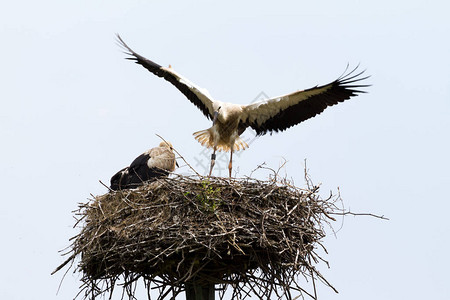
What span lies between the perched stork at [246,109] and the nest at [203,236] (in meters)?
2.11

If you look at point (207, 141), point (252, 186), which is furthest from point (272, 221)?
point (207, 141)

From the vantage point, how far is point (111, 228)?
648 centimetres

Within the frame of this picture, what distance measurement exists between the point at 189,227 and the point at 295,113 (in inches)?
128

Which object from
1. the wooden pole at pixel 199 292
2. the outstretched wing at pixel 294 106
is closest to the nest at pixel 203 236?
the wooden pole at pixel 199 292

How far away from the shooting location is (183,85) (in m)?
9.20

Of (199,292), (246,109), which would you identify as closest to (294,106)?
(246,109)

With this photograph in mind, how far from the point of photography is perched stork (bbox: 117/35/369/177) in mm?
8641

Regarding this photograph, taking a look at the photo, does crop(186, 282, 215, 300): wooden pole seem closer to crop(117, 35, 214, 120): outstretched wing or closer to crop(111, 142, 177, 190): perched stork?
crop(111, 142, 177, 190): perched stork

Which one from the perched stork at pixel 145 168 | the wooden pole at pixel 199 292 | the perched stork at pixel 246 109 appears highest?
the perched stork at pixel 246 109

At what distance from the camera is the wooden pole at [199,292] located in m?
6.50

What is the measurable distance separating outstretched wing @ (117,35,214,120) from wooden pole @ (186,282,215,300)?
3.07 meters

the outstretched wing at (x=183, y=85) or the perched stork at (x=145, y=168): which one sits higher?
the outstretched wing at (x=183, y=85)

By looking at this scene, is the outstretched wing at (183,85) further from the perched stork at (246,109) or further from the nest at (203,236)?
the nest at (203,236)

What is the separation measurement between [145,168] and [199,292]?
2.17m
